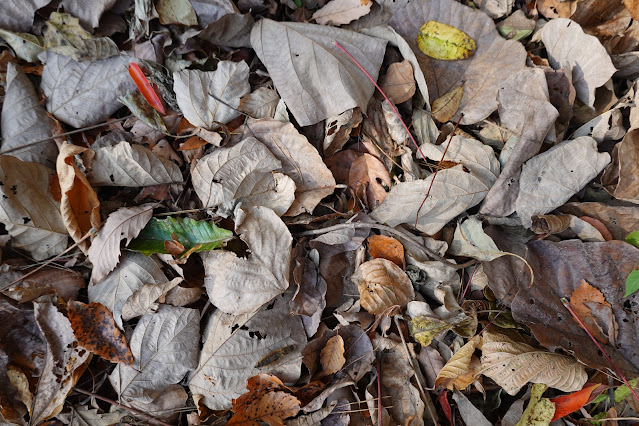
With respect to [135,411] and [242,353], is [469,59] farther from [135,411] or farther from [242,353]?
[135,411]

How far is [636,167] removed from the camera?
1.50 meters

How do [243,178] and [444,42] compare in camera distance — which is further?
[444,42]

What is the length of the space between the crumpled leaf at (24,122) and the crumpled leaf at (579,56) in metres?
2.01

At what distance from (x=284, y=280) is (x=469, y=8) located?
50.9 inches

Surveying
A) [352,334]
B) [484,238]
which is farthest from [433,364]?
[484,238]

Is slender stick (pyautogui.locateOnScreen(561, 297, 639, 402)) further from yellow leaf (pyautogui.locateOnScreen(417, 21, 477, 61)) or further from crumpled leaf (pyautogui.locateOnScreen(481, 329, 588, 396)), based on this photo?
yellow leaf (pyautogui.locateOnScreen(417, 21, 477, 61))

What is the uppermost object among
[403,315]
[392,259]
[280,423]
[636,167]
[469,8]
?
[469,8]

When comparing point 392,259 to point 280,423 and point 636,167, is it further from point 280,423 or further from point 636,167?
point 636,167

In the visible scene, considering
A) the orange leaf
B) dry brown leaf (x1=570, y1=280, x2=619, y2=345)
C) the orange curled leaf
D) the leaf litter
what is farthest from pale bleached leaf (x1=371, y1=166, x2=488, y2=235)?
the orange curled leaf

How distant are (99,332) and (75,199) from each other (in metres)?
0.50

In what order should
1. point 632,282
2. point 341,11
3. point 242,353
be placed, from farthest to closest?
point 341,11
point 242,353
point 632,282

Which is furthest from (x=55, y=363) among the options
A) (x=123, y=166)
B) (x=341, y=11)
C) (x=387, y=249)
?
(x=341, y=11)

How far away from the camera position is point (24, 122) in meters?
1.61

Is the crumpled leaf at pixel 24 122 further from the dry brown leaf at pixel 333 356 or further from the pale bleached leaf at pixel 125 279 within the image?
the dry brown leaf at pixel 333 356
